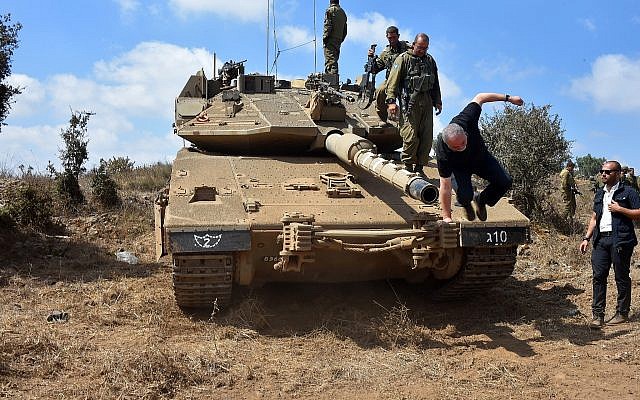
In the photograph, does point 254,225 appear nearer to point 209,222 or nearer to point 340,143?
point 209,222

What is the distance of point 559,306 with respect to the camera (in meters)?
7.48

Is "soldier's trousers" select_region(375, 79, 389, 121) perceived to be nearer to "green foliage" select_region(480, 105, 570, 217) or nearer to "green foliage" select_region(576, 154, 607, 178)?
"green foliage" select_region(480, 105, 570, 217)

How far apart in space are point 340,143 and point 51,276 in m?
4.56

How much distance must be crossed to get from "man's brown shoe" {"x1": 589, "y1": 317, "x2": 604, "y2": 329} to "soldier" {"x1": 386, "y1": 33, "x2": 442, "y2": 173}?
2.48 m

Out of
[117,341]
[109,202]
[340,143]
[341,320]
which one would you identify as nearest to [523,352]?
[341,320]

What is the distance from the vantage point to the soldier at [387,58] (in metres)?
8.93

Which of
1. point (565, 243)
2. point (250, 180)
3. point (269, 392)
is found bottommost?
point (269, 392)

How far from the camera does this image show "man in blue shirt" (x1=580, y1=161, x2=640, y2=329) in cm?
632

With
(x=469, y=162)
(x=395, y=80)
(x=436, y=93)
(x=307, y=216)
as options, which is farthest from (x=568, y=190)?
(x=307, y=216)

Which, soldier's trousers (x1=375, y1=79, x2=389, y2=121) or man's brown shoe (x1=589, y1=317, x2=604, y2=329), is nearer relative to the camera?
man's brown shoe (x1=589, y1=317, x2=604, y2=329)

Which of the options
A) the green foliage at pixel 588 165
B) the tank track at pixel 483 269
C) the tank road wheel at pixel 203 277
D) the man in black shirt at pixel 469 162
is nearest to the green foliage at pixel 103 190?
the tank road wheel at pixel 203 277

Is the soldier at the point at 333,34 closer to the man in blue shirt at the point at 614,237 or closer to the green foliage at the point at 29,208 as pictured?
the green foliage at the point at 29,208

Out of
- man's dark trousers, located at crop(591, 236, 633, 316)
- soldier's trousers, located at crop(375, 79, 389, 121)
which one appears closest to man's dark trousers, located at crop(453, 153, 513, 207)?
man's dark trousers, located at crop(591, 236, 633, 316)

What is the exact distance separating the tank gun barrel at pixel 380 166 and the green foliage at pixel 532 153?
7.88 metres
